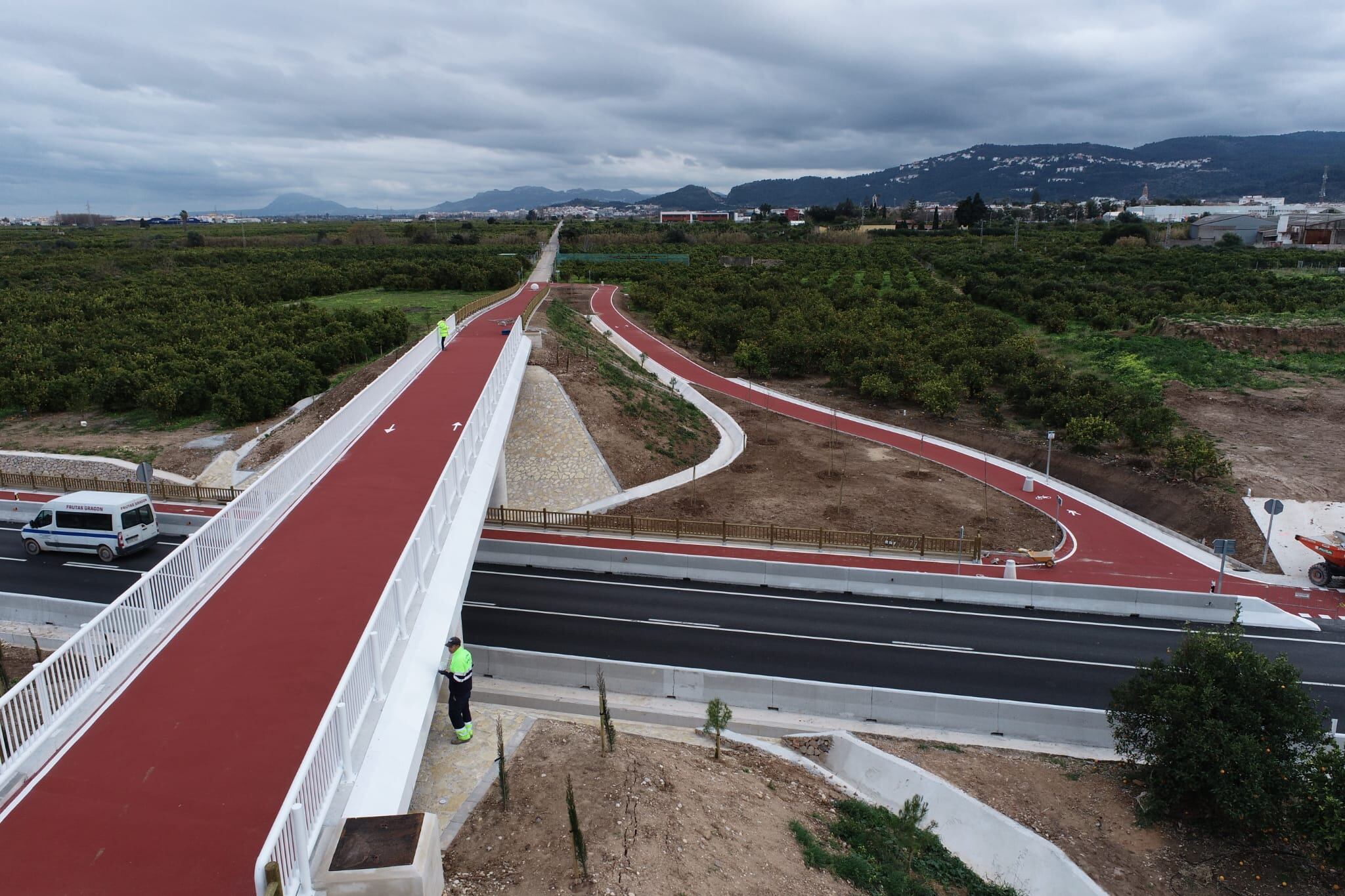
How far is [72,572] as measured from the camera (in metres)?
21.8

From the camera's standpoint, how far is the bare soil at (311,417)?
29641 mm

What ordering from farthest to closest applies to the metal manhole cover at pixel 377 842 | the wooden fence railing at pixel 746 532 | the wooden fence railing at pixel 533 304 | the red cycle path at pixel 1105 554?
the wooden fence railing at pixel 533 304
the wooden fence railing at pixel 746 532
the red cycle path at pixel 1105 554
the metal manhole cover at pixel 377 842

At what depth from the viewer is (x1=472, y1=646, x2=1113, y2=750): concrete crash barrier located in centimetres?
1481

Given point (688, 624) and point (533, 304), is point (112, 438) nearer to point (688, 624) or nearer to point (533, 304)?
point (533, 304)

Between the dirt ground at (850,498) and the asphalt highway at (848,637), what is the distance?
4778 mm

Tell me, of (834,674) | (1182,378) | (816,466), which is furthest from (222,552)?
(1182,378)

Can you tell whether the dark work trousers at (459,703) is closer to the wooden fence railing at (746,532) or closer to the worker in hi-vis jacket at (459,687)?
the worker in hi-vis jacket at (459,687)

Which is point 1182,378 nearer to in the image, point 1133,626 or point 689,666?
point 1133,626

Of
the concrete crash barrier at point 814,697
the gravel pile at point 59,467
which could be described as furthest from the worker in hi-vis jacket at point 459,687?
the gravel pile at point 59,467

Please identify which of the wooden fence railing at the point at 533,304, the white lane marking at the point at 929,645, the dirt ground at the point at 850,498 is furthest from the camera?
the wooden fence railing at the point at 533,304

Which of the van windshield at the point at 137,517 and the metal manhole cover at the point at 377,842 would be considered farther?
the van windshield at the point at 137,517

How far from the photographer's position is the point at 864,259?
9081 centimetres

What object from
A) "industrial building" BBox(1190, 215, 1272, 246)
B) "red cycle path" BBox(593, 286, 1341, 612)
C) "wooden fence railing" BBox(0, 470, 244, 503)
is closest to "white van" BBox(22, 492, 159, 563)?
"wooden fence railing" BBox(0, 470, 244, 503)

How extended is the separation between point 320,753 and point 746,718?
31.3 ft
